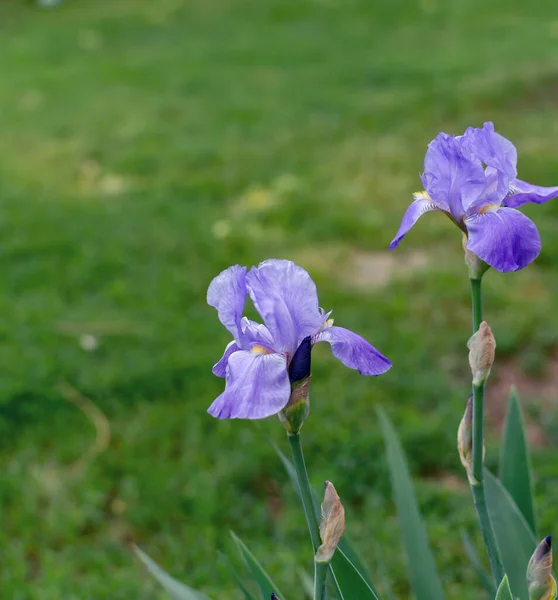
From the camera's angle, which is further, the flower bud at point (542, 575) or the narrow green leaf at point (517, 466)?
the narrow green leaf at point (517, 466)

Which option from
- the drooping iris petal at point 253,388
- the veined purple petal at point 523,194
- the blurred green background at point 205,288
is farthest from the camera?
the blurred green background at point 205,288

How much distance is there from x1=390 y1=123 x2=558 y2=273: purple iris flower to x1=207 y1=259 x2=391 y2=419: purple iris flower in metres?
0.17

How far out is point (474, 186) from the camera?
1.10 meters

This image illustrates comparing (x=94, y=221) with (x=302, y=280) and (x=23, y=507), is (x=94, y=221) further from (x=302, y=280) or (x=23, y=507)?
(x=302, y=280)

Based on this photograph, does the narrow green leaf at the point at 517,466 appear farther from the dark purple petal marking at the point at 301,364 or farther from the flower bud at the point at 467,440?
the dark purple petal marking at the point at 301,364

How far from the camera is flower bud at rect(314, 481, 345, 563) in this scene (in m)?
0.99

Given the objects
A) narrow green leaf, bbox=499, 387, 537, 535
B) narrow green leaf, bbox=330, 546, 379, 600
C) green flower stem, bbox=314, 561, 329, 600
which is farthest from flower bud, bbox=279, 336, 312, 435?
narrow green leaf, bbox=499, 387, 537, 535

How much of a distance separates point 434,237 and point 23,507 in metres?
2.41

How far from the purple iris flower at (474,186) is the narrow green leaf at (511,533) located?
0.50 meters

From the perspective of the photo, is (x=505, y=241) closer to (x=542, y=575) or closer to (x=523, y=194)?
(x=523, y=194)

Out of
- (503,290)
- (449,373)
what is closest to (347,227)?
(503,290)

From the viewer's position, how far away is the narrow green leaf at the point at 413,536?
4.83ft

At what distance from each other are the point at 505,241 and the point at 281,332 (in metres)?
0.31

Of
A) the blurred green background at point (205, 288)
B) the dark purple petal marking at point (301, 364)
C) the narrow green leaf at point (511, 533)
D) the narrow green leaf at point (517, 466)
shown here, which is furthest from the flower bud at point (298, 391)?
the narrow green leaf at point (517, 466)
